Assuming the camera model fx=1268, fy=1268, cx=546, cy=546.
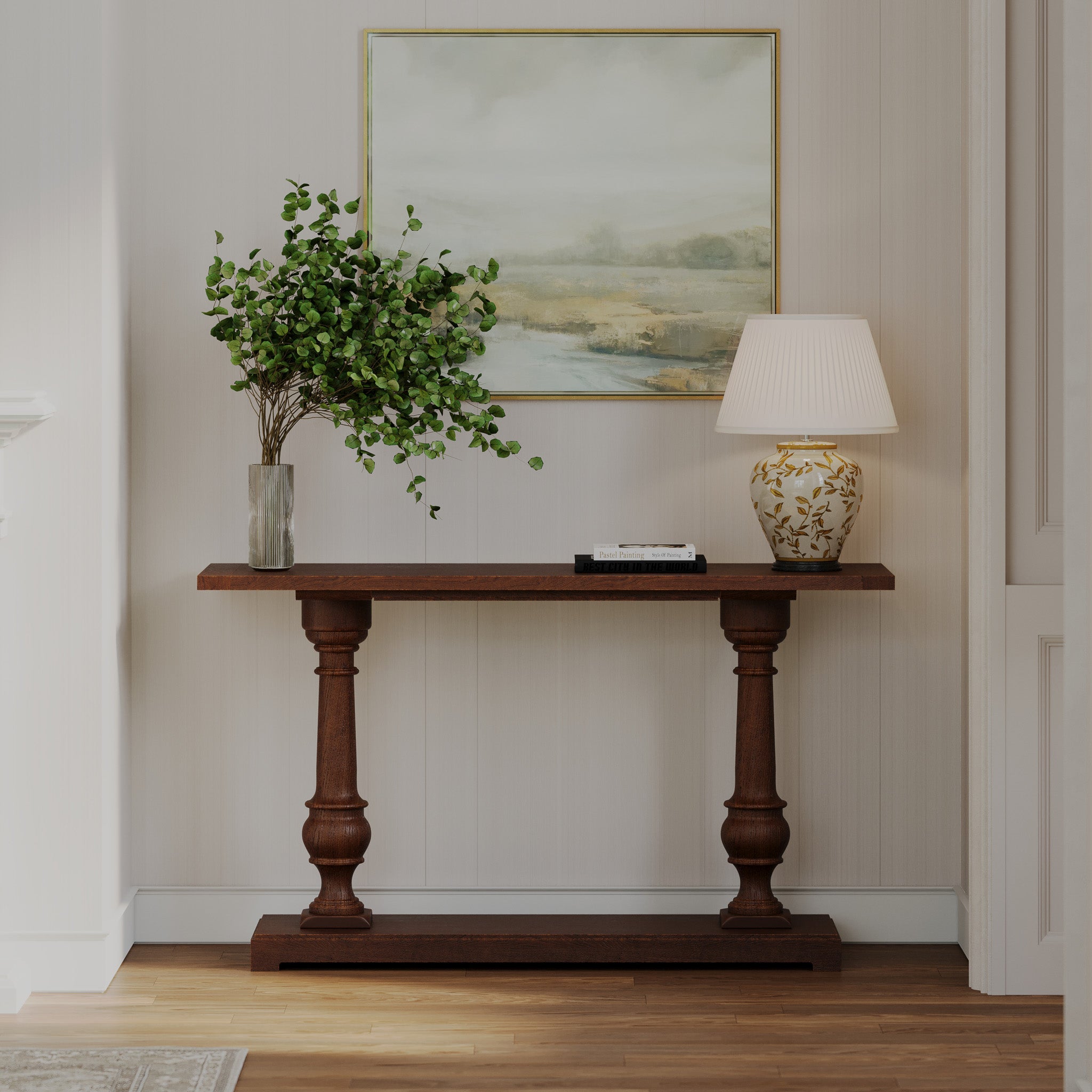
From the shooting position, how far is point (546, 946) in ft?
9.53

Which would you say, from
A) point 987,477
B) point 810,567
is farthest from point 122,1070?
point 987,477

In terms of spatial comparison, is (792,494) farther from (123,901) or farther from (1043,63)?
(123,901)

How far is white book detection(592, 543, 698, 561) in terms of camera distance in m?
2.77

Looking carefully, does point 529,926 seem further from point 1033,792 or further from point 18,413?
point 18,413

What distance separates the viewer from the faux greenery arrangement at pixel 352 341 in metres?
2.72

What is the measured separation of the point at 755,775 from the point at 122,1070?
4.75ft

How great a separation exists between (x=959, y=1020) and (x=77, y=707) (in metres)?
2.02

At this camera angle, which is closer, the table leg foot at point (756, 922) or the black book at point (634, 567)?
the black book at point (634, 567)

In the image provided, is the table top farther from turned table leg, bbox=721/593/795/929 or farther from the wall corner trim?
the wall corner trim

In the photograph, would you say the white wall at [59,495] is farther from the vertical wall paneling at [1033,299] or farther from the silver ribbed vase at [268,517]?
the vertical wall paneling at [1033,299]

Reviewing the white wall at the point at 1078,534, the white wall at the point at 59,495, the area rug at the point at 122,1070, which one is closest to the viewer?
the white wall at the point at 1078,534

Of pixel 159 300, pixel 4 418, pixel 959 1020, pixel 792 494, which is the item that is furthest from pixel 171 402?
pixel 959 1020

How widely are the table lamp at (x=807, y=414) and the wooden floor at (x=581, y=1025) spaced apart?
95cm

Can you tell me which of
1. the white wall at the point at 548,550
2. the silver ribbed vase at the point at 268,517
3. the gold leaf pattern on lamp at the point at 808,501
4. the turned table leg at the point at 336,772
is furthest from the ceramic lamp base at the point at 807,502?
the silver ribbed vase at the point at 268,517
